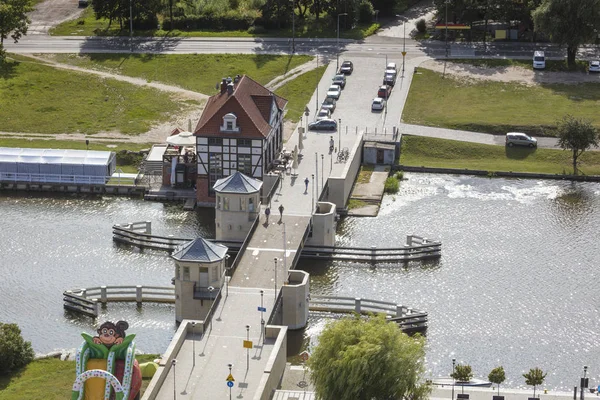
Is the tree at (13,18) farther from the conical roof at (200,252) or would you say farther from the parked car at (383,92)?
the conical roof at (200,252)

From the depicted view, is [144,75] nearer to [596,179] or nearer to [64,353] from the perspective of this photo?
[596,179]

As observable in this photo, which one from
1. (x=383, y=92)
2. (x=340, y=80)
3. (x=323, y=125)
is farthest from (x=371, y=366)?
(x=340, y=80)

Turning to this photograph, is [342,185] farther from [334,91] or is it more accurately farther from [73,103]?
[73,103]

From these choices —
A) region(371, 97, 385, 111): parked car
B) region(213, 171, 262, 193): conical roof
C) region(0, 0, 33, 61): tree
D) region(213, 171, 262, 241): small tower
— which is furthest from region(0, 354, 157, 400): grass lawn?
region(0, 0, 33, 61): tree

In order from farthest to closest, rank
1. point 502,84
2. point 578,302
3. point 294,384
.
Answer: point 502,84, point 578,302, point 294,384

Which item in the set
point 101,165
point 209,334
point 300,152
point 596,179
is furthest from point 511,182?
point 209,334

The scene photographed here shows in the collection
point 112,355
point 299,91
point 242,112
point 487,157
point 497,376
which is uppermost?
point 242,112
